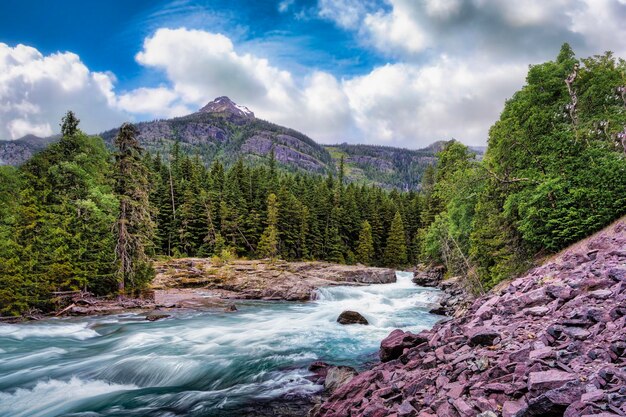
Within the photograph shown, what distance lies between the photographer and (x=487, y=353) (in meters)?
7.09

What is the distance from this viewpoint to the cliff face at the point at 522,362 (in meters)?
4.79

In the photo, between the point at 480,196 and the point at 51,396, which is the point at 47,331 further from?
the point at 480,196

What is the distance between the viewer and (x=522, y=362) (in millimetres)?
6059

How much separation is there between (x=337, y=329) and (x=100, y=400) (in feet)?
38.6

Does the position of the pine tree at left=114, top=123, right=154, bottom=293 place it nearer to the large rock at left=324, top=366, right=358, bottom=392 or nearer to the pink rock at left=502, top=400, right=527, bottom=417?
the large rock at left=324, top=366, right=358, bottom=392

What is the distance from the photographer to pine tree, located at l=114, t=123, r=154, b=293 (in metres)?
24.7

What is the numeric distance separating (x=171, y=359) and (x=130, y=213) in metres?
15.2

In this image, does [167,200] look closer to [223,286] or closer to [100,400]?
[223,286]

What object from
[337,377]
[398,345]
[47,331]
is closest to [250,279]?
[47,331]

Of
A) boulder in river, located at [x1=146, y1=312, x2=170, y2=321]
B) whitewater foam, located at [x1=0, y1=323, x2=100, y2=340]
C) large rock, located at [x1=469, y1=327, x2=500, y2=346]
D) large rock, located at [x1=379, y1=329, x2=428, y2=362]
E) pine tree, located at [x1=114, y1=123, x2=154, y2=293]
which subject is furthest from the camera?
pine tree, located at [x1=114, y1=123, x2=154, y2=293]

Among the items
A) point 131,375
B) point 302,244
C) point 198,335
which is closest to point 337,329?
point 198,335

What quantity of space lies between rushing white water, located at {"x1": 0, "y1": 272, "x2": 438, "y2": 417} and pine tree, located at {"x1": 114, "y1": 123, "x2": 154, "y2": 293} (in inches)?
185

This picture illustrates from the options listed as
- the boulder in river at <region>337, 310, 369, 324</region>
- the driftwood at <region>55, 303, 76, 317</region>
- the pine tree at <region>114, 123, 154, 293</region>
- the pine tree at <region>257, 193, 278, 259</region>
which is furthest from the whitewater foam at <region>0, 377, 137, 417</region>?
the pine tree at <region>257, 193, 278, 259</region>

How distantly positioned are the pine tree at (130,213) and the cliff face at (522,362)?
20811 millimetres
